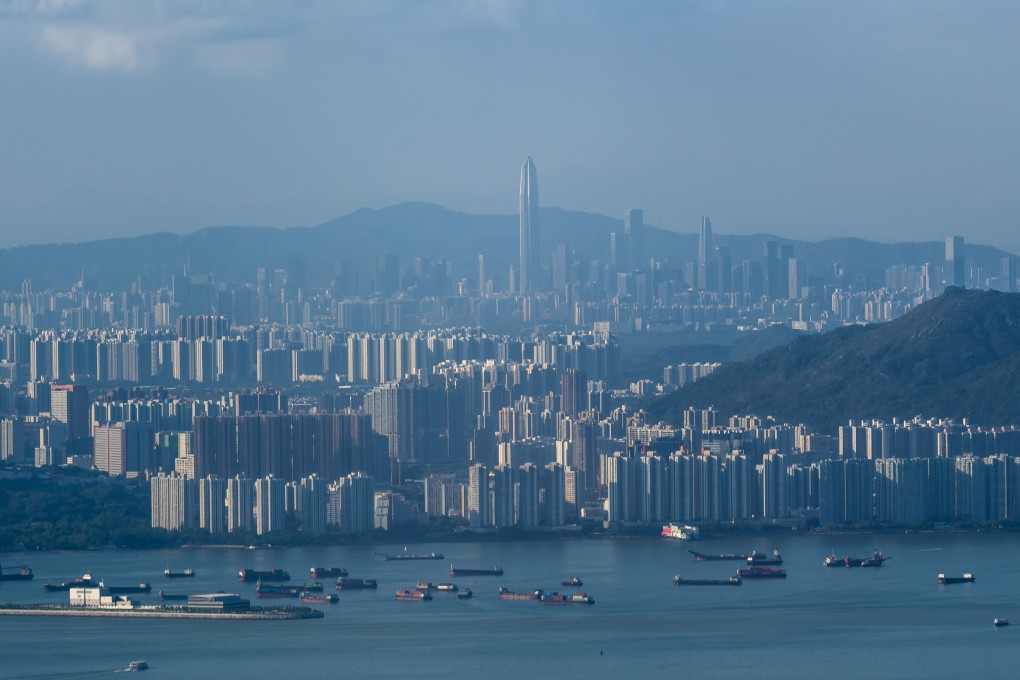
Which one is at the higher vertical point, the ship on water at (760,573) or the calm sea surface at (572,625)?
the ship on water at (760,573)

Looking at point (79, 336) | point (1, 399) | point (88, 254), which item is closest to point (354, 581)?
point (1, 399)

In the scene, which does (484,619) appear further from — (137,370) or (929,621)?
(137,370)

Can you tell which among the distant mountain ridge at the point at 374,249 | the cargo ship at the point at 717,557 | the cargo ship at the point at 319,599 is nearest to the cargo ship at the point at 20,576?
the cargo ship at the point at 319,599

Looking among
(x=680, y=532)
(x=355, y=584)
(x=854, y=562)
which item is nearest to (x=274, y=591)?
(x=355, y=584)

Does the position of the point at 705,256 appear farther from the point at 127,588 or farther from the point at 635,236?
the point at 127,588

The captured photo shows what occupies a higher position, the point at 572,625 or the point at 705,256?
the point at 705,256

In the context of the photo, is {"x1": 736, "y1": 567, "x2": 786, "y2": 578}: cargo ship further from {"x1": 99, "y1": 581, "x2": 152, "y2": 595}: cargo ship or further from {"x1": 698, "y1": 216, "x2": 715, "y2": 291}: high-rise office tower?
{"x1": 698, "y1": 216, "x2": 715, "y2": 291}: high-rise office tower

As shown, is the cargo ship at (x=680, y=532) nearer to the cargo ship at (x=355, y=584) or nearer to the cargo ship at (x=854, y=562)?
the cargo ship at (x=854, y=562)
